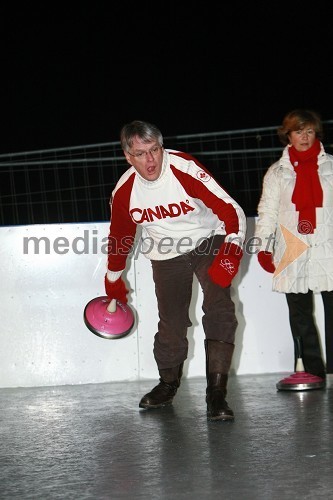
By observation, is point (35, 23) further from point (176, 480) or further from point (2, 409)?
point (176, 480)

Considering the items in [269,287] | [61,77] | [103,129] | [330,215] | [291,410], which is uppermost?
[61,77]

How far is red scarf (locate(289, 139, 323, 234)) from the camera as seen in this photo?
4.38 meters

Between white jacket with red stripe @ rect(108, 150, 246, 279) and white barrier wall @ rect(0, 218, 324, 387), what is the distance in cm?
108

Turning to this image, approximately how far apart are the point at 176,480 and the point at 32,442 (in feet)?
2.94

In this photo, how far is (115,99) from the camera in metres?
10.8

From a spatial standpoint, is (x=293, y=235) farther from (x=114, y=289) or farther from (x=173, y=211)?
(x=114, y=289)

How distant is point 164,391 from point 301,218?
1206mm

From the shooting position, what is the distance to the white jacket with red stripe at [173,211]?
11.9 ft

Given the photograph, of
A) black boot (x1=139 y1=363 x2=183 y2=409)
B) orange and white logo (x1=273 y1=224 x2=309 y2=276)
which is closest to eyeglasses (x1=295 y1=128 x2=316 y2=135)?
orange and white logo (x1=273 y1=224 x2=309 y2=276)

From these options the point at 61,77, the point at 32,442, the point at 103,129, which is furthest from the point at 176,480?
the point at 61,77

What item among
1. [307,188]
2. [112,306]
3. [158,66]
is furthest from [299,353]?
[158,66]

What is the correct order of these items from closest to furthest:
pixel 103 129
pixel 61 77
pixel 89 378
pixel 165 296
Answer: pixel 165 296 → pixel 89 378 → pixel 103 129 → pixel 61 77

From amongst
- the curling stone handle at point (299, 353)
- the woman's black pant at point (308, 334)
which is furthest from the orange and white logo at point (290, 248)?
the curling stone handle at point (299, 353)

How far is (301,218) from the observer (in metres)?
4.42
